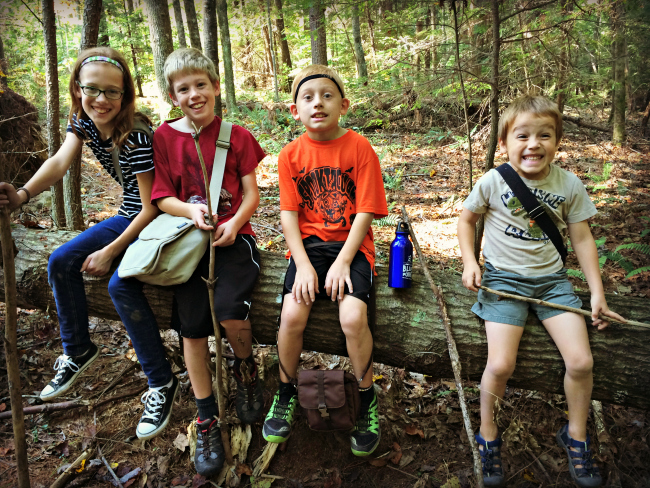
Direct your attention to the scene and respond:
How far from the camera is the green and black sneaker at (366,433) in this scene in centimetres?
243

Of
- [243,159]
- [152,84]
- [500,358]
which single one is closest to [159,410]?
[243,159]

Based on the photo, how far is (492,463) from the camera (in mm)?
2301

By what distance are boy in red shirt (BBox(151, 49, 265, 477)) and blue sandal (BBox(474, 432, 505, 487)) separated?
1.47 meters

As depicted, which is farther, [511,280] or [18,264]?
[18,264]

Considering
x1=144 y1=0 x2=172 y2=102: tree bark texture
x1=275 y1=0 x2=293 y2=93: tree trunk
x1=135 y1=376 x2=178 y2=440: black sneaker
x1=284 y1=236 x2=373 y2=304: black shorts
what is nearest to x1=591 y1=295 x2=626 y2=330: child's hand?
x1=284 y1=236 x2=373 y2=304: black shorts

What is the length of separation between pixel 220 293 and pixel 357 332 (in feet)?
2.97

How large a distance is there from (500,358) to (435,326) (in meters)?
0.47

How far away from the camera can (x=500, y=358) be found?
231cm

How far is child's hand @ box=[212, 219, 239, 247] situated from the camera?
2.58 meters

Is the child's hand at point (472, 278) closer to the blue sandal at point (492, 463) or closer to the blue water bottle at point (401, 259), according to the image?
the blue water bottle at point (401, 259)

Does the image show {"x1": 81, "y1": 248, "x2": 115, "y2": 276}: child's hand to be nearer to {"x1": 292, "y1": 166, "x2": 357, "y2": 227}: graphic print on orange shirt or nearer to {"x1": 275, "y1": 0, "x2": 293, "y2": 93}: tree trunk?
{"x1": 292, "y1": 166, "x2": 357, "y2": 227}: graphic print on orange shirt

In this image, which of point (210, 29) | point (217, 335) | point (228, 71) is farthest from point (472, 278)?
point (228, 71)

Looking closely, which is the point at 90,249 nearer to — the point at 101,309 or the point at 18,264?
the point at 101,309

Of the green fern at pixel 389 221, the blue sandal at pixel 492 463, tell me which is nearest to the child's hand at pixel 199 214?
the blue sandal at pixel 492 463
